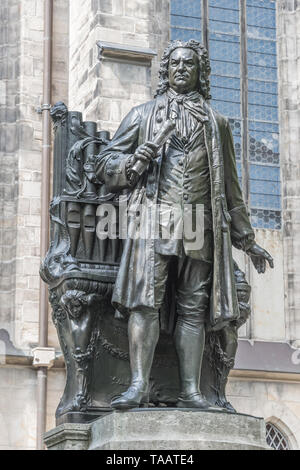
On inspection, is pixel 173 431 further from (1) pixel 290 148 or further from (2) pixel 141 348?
(1) pixel 290 148

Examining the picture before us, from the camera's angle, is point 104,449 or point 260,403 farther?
point 260,403

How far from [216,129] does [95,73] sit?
6.23 meters

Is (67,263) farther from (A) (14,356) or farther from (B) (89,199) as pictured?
(A) (14,356)

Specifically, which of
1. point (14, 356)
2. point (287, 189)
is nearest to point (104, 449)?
point (14, 356)

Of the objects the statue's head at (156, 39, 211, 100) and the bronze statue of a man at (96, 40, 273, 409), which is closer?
the bronze statue of a man at (96, 40, 273, 409)

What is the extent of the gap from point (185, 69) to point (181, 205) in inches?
31.6

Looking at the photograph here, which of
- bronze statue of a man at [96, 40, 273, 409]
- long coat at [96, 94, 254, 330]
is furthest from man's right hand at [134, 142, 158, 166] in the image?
long coat at [96, 94, 254, 330]

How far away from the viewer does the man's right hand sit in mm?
5742

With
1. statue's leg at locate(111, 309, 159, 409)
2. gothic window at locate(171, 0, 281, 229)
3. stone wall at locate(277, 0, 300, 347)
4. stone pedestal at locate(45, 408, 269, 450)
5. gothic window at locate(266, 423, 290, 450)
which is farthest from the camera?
gothic window at locate(171, 0, 281, 229)

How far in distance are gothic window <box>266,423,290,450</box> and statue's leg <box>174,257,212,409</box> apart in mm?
7660

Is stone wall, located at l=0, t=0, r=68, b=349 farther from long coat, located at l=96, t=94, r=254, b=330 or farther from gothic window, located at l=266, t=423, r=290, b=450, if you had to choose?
long coat, located at l=96, t=94, r=254, b=330

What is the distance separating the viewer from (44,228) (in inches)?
515

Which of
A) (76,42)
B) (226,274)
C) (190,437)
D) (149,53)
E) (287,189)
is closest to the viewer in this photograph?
(190,437)

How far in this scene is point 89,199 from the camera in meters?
6.16
